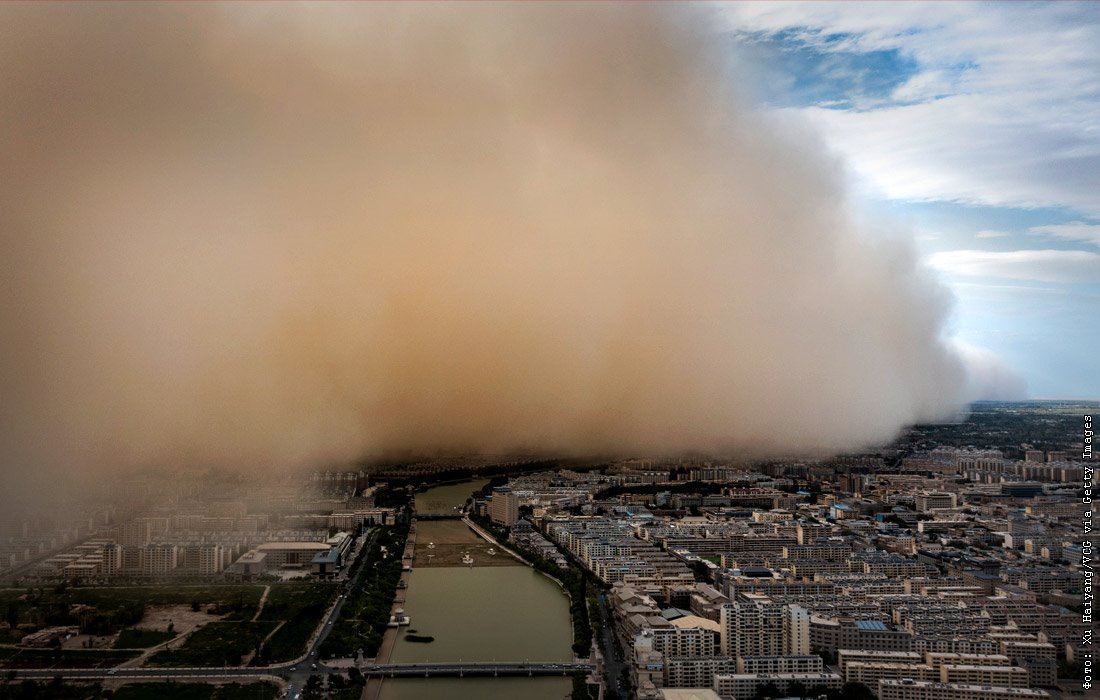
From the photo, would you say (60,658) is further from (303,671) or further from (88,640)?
(303,671)

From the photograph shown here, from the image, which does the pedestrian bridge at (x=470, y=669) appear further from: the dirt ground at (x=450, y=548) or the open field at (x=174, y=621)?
the dirt ground at (x=450, y=548)

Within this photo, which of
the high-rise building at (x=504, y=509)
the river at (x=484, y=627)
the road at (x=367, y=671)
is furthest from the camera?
the high-rise building at (x=504, y=509)

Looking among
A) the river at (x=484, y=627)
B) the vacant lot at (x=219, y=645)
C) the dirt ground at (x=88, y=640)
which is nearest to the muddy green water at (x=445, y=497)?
the river at (x=484, y=627)

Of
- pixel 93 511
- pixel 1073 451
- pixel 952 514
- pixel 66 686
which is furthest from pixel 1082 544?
pixel 93 511

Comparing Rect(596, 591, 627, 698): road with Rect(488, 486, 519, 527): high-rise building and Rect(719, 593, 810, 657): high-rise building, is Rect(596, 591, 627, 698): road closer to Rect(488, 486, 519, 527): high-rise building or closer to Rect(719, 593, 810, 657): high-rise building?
Rect(719, 593, 810, 657): high-rise building

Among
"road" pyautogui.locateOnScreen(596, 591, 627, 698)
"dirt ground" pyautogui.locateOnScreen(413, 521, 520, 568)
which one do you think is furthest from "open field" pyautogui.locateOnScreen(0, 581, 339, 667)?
"road" pyautogui.locateOnScreen(596, 591, 627, 698)

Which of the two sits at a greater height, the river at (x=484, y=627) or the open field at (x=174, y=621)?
the open field at (x=174, y=621)

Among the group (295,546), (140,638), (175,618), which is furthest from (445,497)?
(140,638)

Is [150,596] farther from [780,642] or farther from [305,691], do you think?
[780,642]
